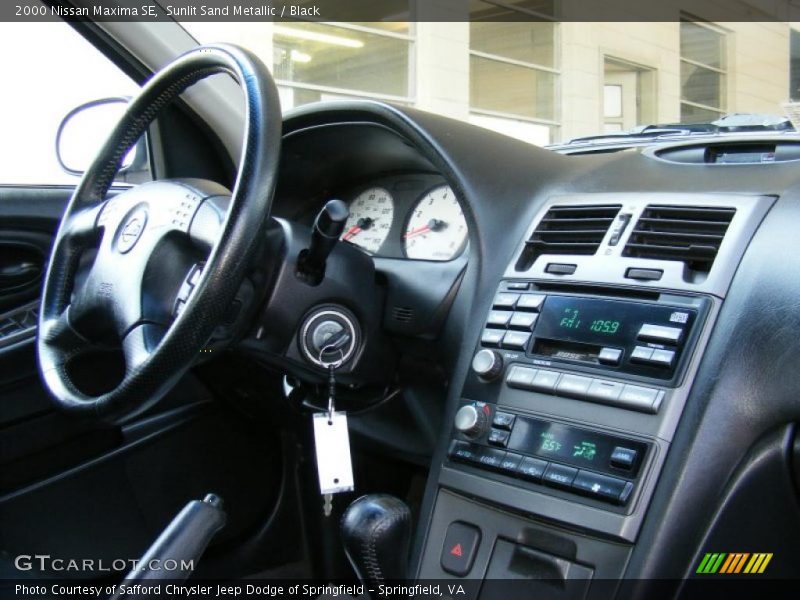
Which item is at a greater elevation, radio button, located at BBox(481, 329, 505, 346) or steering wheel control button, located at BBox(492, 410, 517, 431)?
radio button, located at BBox(481, 329, 505, 346)

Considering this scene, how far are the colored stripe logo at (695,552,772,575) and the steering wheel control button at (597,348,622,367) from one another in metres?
0.26

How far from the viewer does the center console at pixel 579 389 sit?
110cm

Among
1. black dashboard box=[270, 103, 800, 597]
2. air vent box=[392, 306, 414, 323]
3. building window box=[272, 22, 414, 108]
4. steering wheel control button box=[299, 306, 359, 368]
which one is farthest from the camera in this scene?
building window box=[272, 22, 414, 108]

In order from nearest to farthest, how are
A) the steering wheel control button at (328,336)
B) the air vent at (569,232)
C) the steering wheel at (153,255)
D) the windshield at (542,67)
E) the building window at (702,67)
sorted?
1. the steering wheel at (153,255)
2. the air vent at (569,232)
3. the steering wheel control button at (328,336)
4. the windshield at (542,67)
5. the building window at (702,67)

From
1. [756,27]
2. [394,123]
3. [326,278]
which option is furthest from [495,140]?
[756,27]

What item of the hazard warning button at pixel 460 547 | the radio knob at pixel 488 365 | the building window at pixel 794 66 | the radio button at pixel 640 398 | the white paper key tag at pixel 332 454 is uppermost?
the building window at pixel 794 66

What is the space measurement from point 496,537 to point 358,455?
623mm

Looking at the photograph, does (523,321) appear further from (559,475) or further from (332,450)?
(332,450)

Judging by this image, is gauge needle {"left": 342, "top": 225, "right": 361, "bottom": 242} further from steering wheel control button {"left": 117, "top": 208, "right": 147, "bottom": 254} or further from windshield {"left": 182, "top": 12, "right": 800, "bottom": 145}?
steering wheel control button {"left": 117, "top": 208, "right": 147, "bottom": 254}

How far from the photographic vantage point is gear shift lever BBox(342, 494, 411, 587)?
1186 millimetres

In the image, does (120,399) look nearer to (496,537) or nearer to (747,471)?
(496,537)

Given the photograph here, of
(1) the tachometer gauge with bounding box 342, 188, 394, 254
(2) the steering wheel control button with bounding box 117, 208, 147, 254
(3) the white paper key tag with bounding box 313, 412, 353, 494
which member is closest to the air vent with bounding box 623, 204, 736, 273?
(3) the white paper key tag with bounding box 313, 412, 353, 494

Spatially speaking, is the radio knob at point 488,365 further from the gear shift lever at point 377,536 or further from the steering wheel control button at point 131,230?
the steering wheel control button at point 131,230

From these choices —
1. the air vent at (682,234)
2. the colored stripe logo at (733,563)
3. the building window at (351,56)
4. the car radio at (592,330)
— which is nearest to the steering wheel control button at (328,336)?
the car radio at (592,330)
